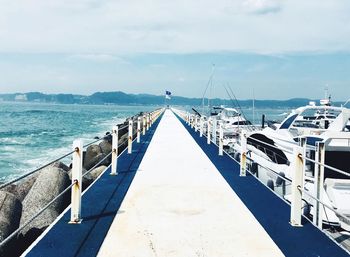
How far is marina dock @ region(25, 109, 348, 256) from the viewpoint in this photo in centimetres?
471

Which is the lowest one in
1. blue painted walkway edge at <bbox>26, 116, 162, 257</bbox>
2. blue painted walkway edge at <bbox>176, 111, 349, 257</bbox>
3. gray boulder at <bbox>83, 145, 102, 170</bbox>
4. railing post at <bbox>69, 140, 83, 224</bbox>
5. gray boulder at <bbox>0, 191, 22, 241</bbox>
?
gray boulder at <bbox>83, 145, 102, 170</bbox>

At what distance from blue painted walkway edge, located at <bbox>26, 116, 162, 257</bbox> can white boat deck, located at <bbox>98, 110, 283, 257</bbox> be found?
137mm

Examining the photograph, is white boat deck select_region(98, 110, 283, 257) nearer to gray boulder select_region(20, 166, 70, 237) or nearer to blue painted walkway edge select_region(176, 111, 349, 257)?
blue painted walkway edge select_region(176, 111, 349, 257)

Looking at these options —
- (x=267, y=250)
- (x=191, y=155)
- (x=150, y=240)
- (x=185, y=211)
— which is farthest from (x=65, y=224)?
(x=191, y=155)

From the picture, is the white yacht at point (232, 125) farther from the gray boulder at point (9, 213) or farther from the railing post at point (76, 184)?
the railing post at point (76, 184)

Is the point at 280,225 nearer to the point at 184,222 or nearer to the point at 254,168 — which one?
the point at 184,222

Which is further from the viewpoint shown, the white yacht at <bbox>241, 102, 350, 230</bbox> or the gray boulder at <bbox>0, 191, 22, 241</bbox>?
the white yacht at <bbox>241, 102, 350, 230</bbox>

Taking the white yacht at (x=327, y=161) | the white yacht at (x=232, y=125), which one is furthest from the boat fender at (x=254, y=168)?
the white yacht at (x=232, y=125)

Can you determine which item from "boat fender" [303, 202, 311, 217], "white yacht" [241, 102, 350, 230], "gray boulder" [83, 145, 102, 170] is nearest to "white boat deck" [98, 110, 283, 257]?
"white yacht" [241, 102, 350, 230]

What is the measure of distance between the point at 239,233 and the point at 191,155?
26.0 ft

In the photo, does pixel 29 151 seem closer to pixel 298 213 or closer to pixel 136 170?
pixel 136 170

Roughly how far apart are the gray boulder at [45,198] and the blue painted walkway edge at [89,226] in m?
0.90

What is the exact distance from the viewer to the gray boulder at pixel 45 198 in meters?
7.57

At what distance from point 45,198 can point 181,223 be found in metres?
4.30
